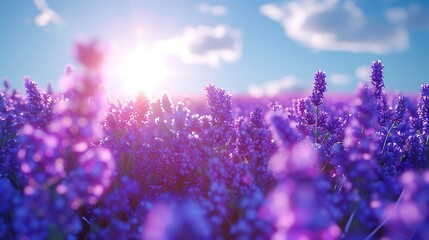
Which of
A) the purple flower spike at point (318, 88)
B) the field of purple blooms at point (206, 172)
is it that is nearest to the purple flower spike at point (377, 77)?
the field of purple blooms at point (206, 172)

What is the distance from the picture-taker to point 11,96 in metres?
8.45

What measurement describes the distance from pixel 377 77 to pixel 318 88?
0.82m

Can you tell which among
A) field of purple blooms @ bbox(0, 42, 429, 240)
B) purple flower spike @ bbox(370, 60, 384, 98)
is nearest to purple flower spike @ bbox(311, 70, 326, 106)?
field of purple blooms @ bbox(0, 42, 429, 240)

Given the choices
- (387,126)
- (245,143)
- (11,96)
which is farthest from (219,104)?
(11,96)

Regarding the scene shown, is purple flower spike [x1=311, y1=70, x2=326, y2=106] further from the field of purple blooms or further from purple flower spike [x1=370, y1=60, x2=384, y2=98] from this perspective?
purple flower spike [x1=370, y1=60, x2=384, y2=98]

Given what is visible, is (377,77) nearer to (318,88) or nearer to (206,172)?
(318,88)

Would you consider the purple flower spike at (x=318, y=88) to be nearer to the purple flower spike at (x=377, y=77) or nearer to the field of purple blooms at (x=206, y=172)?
the field of purple blooms at (x=206, y=172)

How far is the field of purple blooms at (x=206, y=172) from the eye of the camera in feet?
4.54

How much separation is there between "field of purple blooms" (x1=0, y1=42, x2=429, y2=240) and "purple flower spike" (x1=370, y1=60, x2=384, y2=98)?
0.04ft

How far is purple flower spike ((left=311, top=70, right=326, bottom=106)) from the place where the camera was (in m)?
4.26

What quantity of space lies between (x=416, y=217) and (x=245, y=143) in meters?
2.19

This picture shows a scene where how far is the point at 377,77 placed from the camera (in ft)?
14.9

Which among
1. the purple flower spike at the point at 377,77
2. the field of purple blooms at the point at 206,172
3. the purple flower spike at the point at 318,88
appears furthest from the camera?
the purple flower spike at the point at 377,77

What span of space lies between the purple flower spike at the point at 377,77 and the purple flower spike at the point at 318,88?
2.13 feet
